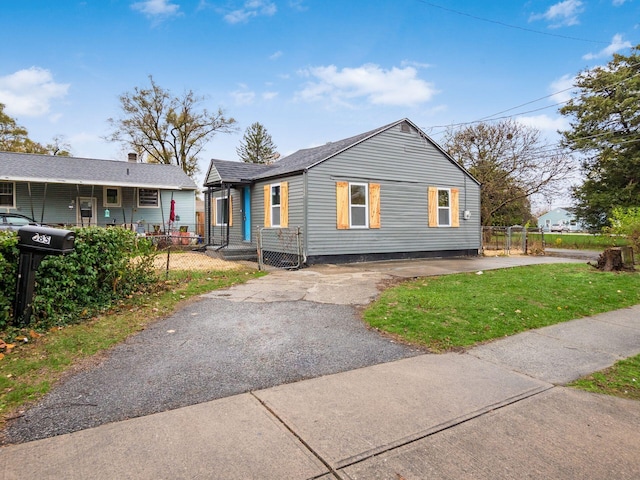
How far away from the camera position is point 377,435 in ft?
8.10

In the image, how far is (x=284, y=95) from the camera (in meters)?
A: 19.8

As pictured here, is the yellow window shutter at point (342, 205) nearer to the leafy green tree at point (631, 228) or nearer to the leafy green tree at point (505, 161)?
the leafy green tree at point (631, 228)

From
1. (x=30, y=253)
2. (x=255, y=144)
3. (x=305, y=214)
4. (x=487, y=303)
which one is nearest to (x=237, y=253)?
(x=305, y=214)

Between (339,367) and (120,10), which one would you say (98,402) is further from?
(120,10)

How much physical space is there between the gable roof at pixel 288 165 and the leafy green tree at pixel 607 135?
60.0 ft

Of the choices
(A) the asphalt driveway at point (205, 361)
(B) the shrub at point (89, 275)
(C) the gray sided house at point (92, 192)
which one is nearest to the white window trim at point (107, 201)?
(C) the gray sided house at point (92, 192)

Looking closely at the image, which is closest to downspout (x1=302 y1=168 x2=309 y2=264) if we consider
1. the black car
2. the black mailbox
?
the black mailbox

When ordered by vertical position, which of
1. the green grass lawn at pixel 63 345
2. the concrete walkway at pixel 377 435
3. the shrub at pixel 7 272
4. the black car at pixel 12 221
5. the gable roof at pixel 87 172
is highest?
the gable roof at pixel 87 172

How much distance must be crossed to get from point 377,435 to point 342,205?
1001 cm

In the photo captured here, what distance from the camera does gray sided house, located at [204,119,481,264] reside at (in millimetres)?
11805

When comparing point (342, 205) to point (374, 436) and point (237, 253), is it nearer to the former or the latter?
point (237, 253)

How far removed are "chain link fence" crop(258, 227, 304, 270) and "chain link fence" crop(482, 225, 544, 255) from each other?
31.4 ft

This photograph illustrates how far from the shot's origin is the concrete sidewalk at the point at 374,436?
2104mm

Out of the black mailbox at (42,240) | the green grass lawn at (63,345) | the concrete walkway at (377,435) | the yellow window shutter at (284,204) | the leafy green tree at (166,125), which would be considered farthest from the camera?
the leafy green tree at (166,125)
